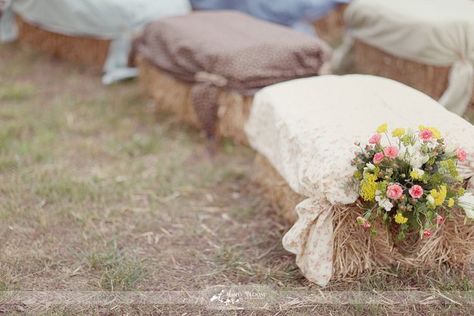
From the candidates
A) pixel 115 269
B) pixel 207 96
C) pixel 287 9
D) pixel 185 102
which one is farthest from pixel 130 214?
pixel 287 9

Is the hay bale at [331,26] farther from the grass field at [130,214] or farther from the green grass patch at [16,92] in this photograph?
the green grass patch at [16,92]

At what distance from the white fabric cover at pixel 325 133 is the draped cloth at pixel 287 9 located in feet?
5.16

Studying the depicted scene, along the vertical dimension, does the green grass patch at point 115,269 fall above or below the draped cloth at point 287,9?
below

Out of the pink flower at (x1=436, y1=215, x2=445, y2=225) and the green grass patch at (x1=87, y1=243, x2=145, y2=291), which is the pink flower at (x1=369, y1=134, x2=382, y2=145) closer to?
the pink flower at (x1=436, y1=215, x2=445, y2=225)

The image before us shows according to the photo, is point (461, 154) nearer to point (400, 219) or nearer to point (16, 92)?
point (400, 219)

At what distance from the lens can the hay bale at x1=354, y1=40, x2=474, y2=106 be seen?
12.1 ft

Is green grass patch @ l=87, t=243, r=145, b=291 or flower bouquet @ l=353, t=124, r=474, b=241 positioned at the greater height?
flower bouquet @ l=353, t=124, r=474, b=241

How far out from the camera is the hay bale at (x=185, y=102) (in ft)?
11.5

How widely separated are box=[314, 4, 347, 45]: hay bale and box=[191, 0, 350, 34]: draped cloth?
0.49 metres

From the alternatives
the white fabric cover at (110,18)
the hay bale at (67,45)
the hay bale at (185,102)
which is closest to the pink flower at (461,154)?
the hay bale at (185,102)

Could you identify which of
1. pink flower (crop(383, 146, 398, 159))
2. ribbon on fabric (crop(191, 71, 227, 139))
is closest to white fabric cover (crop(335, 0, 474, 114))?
ribbon on fabric (crop(191, 71, 227, 139))

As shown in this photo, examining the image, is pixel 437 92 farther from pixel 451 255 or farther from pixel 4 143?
pixel 4 143

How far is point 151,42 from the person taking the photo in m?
3.91

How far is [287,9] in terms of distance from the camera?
4.36m
